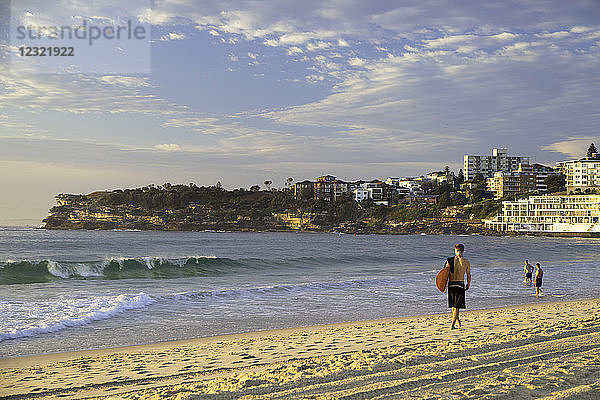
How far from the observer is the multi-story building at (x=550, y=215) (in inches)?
4683

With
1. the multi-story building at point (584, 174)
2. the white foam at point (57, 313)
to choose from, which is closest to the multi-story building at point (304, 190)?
the multi-story building at point (584, 174)

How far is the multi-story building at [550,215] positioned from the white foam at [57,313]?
392 ft

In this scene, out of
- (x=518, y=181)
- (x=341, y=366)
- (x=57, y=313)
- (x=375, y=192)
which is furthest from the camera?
(x=375, y=192)

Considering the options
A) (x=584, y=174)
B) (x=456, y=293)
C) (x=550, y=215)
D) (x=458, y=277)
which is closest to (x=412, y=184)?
(x=584, y=174)

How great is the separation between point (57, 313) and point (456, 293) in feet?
30.5

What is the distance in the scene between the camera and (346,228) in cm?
15025

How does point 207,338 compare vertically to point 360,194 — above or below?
below

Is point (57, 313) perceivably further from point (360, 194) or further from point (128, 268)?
point (360, 194)

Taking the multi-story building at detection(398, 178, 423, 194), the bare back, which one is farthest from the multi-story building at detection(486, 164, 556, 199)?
the bare back

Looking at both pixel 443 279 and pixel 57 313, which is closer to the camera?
pixel 443 279

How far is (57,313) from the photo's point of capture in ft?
43.3

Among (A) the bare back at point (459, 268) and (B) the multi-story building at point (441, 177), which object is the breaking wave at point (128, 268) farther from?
(B) the multi-story building at point (441, 177)

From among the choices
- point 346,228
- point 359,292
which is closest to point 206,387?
point 359,292

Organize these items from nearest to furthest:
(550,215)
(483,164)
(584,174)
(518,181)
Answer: (550,215) → (584,174) → (518,181) → (483,164)
